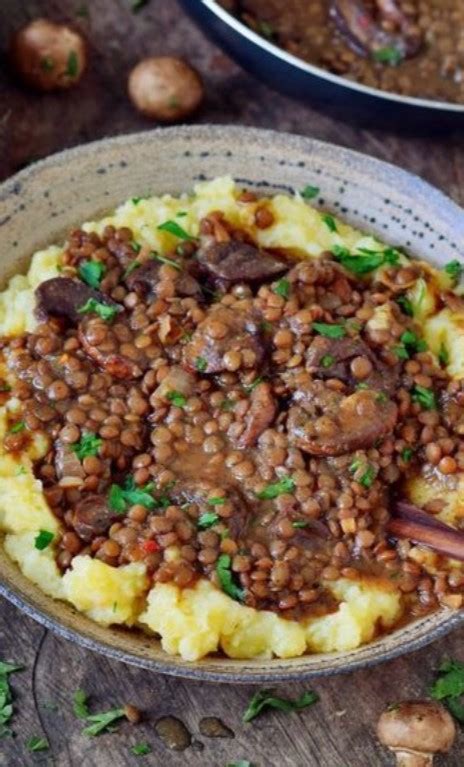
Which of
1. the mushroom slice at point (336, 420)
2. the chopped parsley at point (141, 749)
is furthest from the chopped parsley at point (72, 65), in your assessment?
the chopped parsley at point (141, 749)

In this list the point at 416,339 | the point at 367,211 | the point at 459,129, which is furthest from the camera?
the point at 459,129

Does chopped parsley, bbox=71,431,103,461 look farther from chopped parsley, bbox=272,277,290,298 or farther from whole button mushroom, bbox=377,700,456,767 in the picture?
whole button mushroom, bbox=377,700,456,767

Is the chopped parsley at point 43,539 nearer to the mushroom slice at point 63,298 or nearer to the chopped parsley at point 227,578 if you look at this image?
the chopped parsley at point 227,578

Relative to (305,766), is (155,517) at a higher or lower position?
higher

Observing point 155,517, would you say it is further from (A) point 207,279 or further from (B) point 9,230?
(B) point 9,230

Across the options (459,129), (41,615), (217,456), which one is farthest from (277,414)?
(459,129)

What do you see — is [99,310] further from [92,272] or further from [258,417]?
[258,417]
